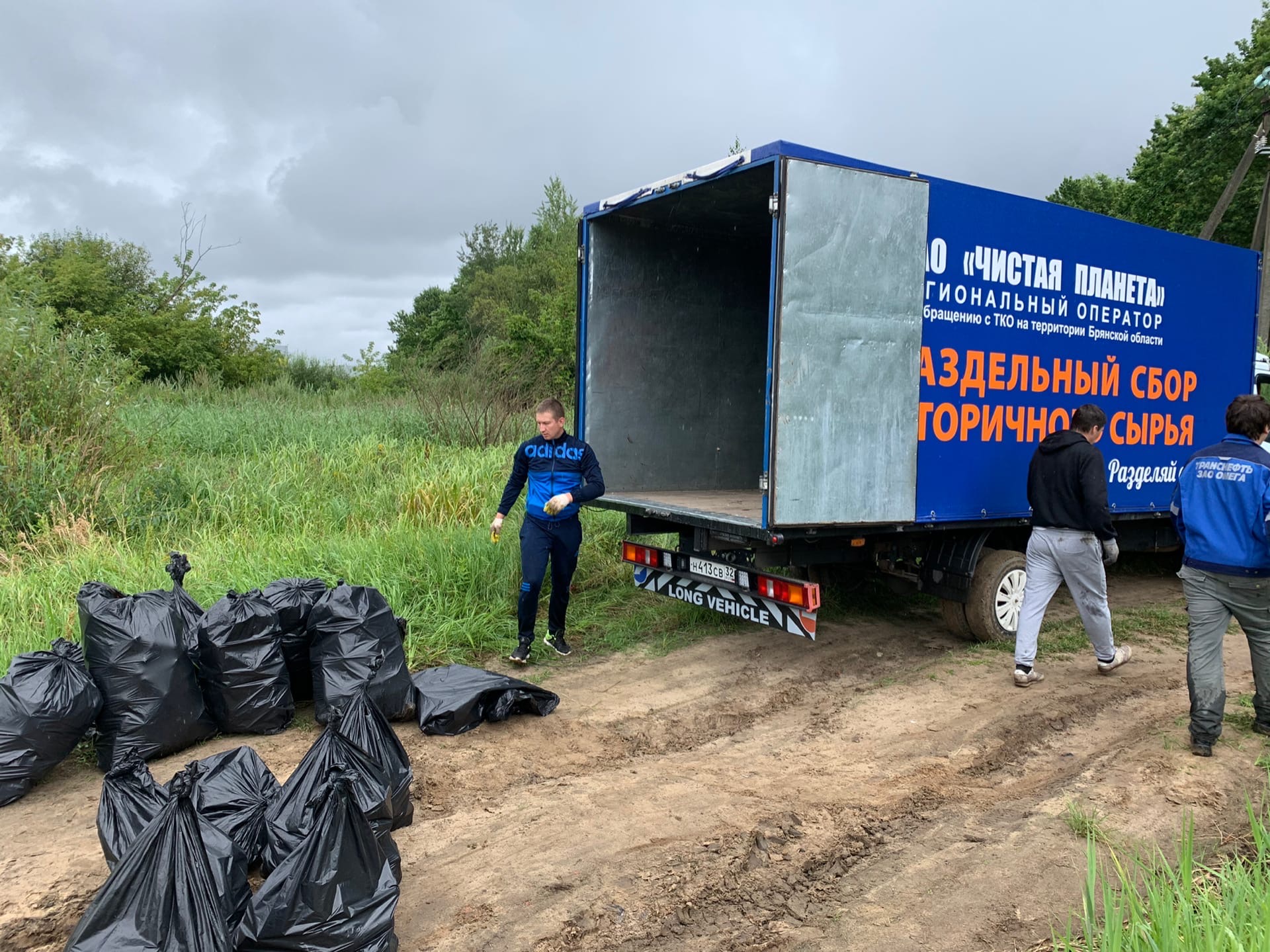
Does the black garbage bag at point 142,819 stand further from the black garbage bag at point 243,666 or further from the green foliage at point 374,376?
the green foliage at point 374,376

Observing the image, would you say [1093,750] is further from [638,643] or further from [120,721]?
[120,721]

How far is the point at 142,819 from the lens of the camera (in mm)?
2975

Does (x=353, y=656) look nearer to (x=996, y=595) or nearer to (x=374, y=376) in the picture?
(x=996, y=595)

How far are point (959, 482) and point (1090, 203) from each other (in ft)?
95.2

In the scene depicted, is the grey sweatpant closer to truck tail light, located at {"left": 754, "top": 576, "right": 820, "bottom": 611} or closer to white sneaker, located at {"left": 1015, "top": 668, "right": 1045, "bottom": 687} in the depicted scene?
white sneaker, located at {"left": 1015, "top": 668, "right": 1045, "bottom": 687}

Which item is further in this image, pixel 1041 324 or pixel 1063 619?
pixel 1063 619

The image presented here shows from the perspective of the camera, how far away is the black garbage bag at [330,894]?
8.00 feet

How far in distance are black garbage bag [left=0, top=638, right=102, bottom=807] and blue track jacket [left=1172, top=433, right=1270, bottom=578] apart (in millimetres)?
5209

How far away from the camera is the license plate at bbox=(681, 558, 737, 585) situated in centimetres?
547

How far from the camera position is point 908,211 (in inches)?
197

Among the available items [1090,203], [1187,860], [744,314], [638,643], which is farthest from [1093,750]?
[1090,203]

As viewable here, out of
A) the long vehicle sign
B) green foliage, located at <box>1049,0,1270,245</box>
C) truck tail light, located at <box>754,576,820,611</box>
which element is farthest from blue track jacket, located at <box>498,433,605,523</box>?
green foliage, located at <box>1049,0,1270,245</box>

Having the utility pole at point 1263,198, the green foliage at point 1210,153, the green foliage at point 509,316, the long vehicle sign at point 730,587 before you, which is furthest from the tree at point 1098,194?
the long vehicle sign at point 730,587

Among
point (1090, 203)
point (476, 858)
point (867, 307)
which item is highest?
point (1090, 203)
